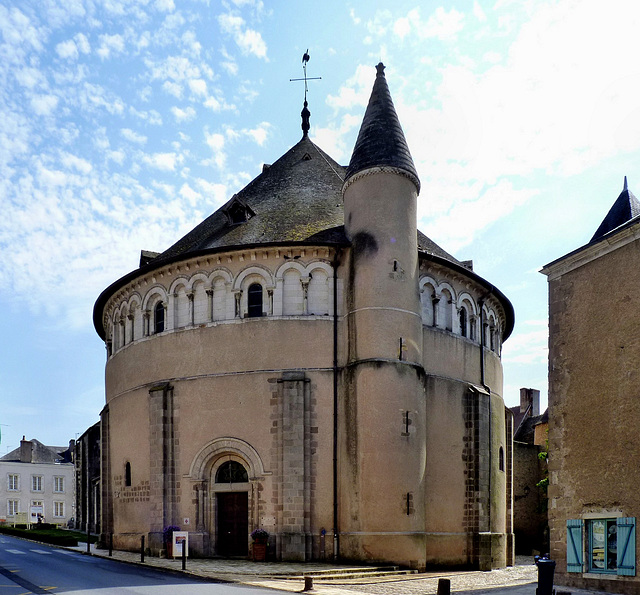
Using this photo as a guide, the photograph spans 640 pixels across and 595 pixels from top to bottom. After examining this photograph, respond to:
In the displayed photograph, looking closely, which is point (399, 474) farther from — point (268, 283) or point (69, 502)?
point (69, 502)

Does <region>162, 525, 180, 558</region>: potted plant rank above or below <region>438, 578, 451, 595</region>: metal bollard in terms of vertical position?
below

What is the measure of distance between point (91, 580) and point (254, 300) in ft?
39.6

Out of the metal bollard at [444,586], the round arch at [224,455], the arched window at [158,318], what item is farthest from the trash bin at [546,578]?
the arched window at [158,318]

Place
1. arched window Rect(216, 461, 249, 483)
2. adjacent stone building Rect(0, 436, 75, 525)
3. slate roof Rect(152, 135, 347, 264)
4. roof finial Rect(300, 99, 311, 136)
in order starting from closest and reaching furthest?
1. arched window Rect(216, 461, 249, 483)
2. slate roof Rect(152, 135, 347, 264)
3. roof finial Rect(300, 99, 311, 136)
4. adjacent stone building Rect(0, 436, 75, 525)

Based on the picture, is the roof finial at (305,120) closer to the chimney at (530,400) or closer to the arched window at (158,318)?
the arched window at (158,318)

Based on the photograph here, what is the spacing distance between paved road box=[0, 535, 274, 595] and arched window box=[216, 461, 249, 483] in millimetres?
4578

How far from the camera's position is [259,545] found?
89.5ft

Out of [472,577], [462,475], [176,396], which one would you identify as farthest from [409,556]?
[176,396]

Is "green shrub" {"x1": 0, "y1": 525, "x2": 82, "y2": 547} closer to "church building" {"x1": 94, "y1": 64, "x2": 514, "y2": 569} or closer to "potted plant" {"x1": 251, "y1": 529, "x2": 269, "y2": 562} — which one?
"church building" {"x1": 94, "y1": 64, "x2": 514, "y2": 569}

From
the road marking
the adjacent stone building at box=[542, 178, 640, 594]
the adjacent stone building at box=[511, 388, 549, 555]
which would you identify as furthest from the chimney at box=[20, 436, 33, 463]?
the adjacent stone building at box=[542, 178, 640, 594]

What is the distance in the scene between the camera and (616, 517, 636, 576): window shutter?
19469mm

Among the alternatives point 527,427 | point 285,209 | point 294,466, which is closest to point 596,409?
point 294,466

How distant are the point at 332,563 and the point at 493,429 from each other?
33.7 feet

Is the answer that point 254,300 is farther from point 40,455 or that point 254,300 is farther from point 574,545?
point 40,455
